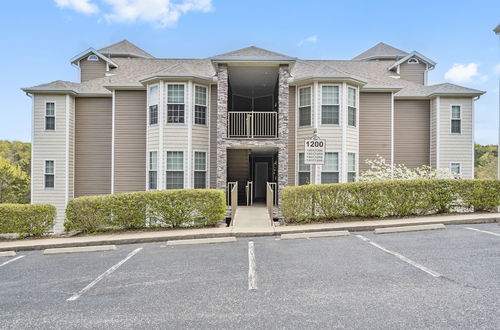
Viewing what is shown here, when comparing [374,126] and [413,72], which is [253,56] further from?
[413,72]

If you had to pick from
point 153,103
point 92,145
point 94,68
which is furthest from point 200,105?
point 94,68

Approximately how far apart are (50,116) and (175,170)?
6.82 metres

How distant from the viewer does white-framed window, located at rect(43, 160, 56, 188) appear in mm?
15250

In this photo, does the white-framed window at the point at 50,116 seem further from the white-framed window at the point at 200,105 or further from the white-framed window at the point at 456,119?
the white-framed window at the point at 456,119

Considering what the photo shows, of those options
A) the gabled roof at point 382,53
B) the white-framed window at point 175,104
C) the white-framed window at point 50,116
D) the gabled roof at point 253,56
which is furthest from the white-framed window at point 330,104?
the white-framed window at point 50,116

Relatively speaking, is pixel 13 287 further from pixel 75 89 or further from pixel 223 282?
pixel 75 89

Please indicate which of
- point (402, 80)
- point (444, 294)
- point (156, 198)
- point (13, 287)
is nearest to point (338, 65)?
point (402, 80)

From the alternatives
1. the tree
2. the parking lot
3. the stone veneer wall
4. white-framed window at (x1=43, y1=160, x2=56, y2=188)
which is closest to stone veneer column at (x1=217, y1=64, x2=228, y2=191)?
the stone veneer wall

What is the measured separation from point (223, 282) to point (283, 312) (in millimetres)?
1378

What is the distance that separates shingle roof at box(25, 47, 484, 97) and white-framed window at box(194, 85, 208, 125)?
682mm

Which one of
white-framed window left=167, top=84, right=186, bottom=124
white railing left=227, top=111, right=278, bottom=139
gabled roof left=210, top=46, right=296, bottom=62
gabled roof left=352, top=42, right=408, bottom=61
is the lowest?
white railing left=227, top=111, right=278, bottom=139

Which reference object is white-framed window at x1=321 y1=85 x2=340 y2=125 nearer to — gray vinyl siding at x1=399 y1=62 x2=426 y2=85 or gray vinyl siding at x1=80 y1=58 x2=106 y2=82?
gray vinyl siding at x1=399 y1=62 x2=426 y2=85

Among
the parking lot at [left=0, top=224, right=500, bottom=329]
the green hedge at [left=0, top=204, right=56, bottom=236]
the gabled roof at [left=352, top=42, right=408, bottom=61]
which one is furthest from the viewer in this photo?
the gabled roof at [left=352, top=42, right=408, bottom=61]

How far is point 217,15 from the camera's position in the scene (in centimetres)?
2414
